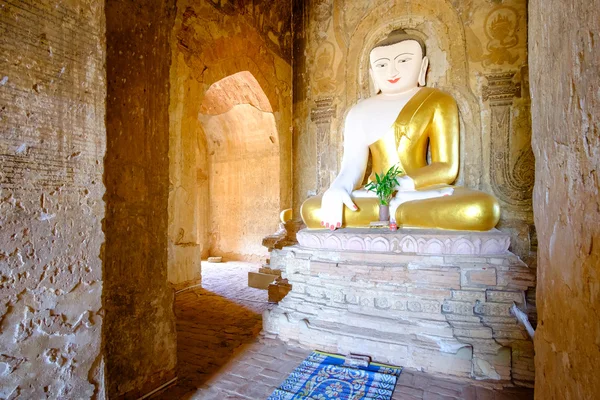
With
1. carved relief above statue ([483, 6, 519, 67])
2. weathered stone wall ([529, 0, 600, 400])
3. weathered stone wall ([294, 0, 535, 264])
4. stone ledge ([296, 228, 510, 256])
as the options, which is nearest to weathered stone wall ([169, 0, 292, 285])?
weathered stone wall ([294, 0, 535, 264])

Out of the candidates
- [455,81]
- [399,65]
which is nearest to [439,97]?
[455,81]

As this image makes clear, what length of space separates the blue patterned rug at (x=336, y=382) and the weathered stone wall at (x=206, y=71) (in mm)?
2442

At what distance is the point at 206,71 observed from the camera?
4.36m

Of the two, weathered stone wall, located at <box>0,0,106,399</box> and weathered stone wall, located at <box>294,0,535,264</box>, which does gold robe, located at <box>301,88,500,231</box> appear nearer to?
weathered stone wall, located at <box>294,0,535,264</box>

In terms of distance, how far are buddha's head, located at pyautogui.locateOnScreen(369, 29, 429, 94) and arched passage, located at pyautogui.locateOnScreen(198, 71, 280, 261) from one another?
9.49ft

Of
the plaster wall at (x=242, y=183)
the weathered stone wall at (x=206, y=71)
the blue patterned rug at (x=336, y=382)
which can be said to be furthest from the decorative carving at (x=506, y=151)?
the plaster wall at (x=242, y=183)

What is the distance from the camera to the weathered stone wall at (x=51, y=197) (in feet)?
4.23

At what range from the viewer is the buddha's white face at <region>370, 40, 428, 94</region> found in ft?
14.6

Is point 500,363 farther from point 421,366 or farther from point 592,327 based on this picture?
point 592,327

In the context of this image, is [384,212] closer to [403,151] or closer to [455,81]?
[403,151]

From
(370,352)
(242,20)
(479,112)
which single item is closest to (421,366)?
(370,352)

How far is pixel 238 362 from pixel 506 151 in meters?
3.82

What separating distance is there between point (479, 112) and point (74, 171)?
14.5 feet

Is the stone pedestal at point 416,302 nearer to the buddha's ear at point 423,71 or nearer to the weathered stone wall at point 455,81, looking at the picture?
the weathered stone wall at point 455,81
